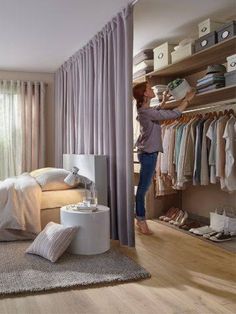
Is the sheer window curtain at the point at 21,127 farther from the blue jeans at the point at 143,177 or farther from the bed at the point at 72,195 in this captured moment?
the blue jeans at the point at 143,177

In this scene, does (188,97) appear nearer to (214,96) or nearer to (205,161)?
(214,96)

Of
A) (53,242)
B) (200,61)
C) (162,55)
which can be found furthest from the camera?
(162,55)

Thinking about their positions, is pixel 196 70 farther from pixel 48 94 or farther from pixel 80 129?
pixel 48 94

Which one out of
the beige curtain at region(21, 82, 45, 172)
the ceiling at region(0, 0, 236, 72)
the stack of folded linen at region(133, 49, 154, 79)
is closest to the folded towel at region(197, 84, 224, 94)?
the ceiling at region(0, 0, 236, 72)

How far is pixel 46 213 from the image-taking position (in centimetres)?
333

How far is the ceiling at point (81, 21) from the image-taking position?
2971 mm

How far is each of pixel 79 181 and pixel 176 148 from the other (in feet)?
3.56

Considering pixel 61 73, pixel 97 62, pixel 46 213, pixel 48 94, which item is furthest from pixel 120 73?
pixel 48 94

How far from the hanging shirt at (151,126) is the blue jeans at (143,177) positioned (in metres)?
0.08

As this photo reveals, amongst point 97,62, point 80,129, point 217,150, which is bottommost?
point 217,150

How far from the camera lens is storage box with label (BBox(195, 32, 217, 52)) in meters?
3.18

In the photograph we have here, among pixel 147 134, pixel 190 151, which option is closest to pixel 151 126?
pixel 147 134

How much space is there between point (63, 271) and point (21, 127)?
3404 millimetres

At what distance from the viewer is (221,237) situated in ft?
10.8
